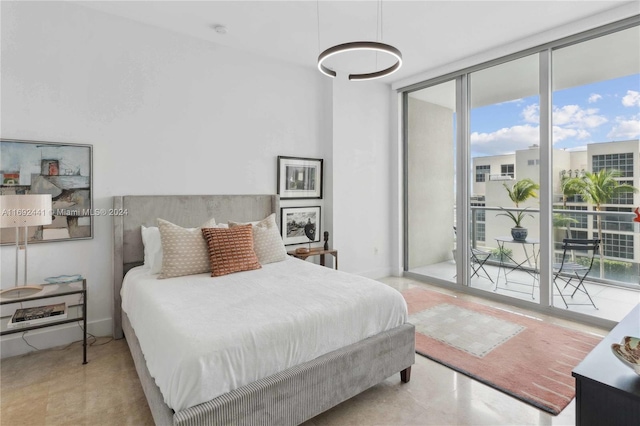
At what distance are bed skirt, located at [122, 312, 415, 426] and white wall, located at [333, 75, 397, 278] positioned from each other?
8.28 ft

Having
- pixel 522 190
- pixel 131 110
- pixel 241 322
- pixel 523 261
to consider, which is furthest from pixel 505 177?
pixel 131 110

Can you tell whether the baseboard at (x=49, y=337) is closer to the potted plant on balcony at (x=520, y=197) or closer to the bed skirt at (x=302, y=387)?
the bed skirt at (x=302, y=387)

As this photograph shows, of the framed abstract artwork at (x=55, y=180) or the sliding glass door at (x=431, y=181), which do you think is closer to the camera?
the framed abstract artwork at (x=55, y=180)

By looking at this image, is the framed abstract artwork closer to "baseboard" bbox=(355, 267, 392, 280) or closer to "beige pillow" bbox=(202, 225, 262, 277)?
"beige pillow" bbox=(202, 225, 262, 277)

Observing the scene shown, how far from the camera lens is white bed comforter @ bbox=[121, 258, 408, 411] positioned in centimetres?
152

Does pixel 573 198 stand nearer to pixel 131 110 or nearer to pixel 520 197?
pixel 520 197

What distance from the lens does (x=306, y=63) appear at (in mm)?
4285

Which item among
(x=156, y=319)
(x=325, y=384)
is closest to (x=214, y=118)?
(x=156, y=319)

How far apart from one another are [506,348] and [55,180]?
403 cm

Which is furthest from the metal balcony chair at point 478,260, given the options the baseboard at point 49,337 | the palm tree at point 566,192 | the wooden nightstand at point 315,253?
the baseboard at point 49,337

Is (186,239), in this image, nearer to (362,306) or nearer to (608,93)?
(362,306)

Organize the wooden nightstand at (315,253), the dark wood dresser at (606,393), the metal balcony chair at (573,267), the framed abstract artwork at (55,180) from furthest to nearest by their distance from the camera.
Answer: the wooden nightstand at (315,253), the metal balcony chair at (573,267), the framed abstract artwork at (55,180), the dark wood dresser at (606,393)

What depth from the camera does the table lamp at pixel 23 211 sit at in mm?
2316

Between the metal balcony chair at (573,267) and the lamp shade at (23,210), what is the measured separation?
476cm
